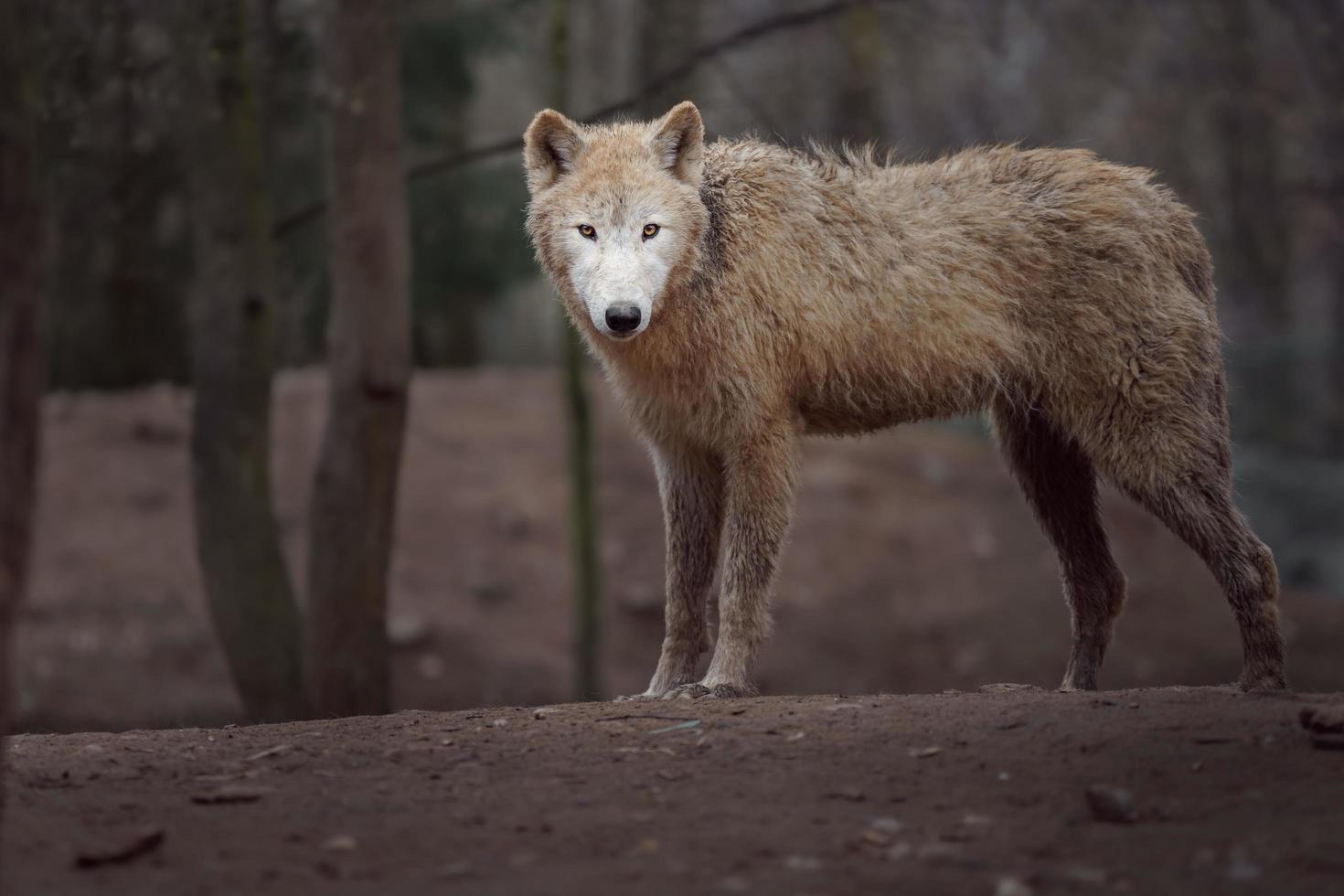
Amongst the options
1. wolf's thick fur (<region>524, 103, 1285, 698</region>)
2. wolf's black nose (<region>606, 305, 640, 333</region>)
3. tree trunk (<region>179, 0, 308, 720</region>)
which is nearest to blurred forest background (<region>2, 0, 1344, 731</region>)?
tree trunk (<region>179, 0, 308, 720</region>)

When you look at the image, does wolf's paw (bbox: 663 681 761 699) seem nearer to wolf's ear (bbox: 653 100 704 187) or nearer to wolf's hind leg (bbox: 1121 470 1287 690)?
wolf's hind leg (bbox: 1121 470 1287 690)

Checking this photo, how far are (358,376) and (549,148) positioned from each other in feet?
10.3

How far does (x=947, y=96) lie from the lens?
87.7 feet

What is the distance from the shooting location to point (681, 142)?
6.76m

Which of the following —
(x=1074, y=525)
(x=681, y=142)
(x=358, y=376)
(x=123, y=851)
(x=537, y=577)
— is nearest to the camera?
(x=123, y=851)

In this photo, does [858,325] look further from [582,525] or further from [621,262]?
[582,525]

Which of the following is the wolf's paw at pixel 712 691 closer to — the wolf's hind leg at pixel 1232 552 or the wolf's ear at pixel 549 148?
the wolf's hind leg at pixel 1232 552

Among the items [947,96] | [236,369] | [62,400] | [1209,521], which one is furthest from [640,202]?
[947,96]

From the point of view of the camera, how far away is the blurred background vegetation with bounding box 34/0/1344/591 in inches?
445

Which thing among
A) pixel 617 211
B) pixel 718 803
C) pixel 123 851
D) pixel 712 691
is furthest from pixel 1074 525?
pixel 123 851

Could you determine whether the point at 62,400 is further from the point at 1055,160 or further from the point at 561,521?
the point at 1055,160

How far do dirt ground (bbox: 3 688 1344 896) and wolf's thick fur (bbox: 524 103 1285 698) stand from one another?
1.12 m

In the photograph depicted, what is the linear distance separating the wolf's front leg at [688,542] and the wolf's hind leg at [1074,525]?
159cm

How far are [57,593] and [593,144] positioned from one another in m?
9.53
